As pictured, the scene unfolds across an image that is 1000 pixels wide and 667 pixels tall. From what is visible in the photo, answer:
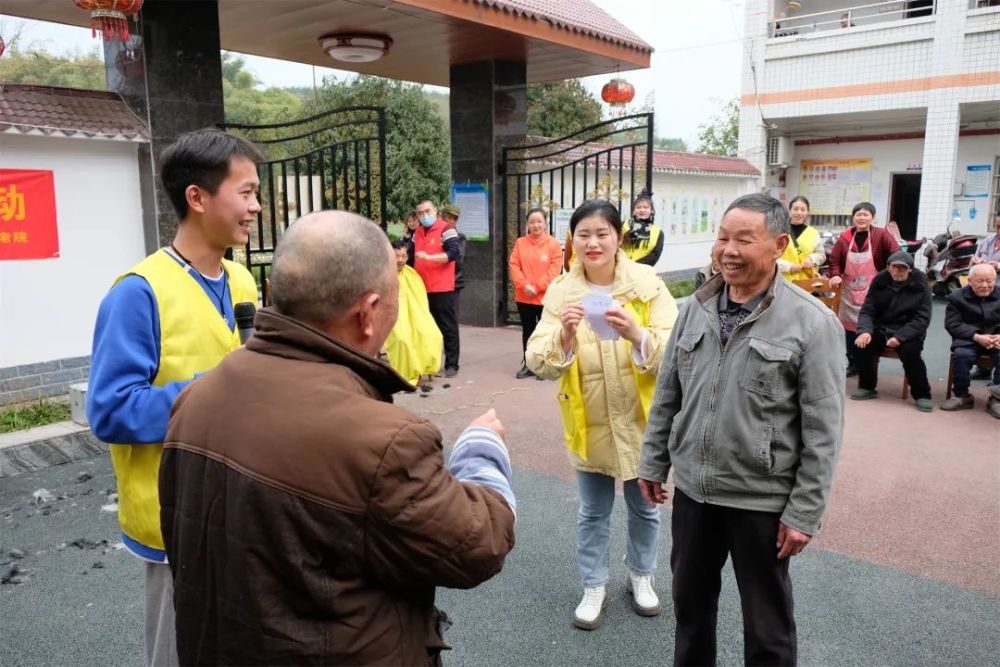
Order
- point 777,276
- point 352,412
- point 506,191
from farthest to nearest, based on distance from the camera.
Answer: point 506,191
point 777,276
point 352,412

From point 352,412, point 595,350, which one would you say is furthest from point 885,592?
point 352,412

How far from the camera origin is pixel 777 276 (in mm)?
2342

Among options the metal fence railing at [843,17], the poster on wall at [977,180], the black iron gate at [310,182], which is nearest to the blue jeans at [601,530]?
the black iron gate at [310,182]

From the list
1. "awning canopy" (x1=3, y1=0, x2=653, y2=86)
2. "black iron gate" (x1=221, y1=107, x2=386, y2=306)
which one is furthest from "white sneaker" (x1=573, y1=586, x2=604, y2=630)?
"awning canopy" (x1=3, y1=0, x2=653, y2=86)

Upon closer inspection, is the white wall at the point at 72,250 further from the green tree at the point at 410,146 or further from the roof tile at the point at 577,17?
the green tree at the point at 410,146

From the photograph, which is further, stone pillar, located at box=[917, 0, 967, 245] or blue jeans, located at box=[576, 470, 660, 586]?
stone pillar, located at box=[917, 0, 967, 245]

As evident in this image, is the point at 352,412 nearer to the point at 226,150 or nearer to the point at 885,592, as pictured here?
the point at 226,150

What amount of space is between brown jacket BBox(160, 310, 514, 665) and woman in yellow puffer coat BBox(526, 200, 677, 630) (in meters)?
1.62

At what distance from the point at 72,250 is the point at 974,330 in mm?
7608

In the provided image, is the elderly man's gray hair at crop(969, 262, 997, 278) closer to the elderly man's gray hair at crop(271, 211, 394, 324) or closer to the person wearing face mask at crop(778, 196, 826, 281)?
the person wearing face mask at crop(778, 196, 826, 281)

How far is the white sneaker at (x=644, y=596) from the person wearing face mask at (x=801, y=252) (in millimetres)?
4450

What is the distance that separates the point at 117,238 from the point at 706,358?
569 centimetres

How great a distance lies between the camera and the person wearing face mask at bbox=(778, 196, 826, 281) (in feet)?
22.8

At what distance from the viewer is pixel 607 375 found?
9.70 ft
